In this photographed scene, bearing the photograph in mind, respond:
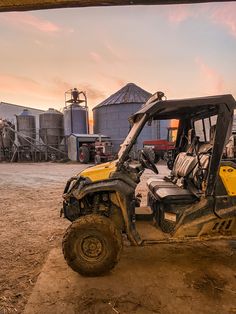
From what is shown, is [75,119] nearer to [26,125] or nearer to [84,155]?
[26,125]

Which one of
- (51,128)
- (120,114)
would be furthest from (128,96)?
(51,128)

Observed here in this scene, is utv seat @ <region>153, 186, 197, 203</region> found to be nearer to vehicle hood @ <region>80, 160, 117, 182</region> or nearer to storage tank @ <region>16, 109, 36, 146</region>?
vehicle hood @ <region>80, 160, 117, 182</region>

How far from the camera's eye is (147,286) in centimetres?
315

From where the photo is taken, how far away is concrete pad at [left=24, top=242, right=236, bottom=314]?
9.14ft

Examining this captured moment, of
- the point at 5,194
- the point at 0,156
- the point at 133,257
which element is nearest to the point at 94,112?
the point at 0,156

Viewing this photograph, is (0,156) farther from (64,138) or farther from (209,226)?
(209,226)

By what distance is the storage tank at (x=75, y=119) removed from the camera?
28.2 metres

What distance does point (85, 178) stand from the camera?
3.56m

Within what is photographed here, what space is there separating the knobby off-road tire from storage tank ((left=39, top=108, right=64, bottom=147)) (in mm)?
25688

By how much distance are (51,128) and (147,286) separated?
89.4 feet

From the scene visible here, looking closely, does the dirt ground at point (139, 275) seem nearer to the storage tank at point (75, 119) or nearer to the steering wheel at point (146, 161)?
the steering wheel at point (146, 161)

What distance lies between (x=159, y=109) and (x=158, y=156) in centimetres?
1688

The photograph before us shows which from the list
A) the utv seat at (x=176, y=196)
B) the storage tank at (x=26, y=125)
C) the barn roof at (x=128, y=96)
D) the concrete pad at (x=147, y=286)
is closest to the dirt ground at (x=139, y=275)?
the concrete pad at (x=147, y=286)

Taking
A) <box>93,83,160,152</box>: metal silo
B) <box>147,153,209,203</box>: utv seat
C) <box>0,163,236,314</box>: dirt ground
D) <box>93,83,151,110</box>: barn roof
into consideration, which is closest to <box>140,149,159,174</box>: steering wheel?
<box>147,153,209,203</box>: utv seat
